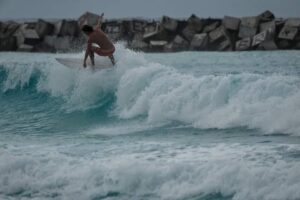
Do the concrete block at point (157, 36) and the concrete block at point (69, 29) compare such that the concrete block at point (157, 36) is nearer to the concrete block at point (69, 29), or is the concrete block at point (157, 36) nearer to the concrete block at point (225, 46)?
the concrete block at point (225, 46)

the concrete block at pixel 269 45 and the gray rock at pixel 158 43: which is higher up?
the concrete block at pixel 269 45

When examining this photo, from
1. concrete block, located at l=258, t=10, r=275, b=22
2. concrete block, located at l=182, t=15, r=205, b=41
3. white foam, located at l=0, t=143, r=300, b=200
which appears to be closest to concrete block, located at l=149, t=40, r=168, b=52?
concrete block, located at l=182, t=15, r=205, b=41

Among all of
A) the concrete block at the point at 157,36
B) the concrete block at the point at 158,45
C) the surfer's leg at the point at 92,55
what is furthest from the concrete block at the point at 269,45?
the surfer's leg at the point at 92,55

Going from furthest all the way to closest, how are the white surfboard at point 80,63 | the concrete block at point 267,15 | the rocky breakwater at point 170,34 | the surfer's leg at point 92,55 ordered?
1. the concrete block at point 267,15
2. the rocky breakwater at point 170,34
3. the white surfboard at point 80,63
4. the surfer's leg at point 92,55

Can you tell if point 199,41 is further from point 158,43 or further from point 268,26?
point 268,26

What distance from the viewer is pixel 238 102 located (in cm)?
1302

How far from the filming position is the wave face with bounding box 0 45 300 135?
11938 millimetres

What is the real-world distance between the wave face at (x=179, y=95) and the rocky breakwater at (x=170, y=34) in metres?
23.9

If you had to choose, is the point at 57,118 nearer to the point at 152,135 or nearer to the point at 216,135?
the point at 152,135

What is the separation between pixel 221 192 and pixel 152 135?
4565mm

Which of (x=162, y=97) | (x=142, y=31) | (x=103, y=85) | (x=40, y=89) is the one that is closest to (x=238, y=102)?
(x=162, y=97)

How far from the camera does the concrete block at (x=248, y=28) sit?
139ft

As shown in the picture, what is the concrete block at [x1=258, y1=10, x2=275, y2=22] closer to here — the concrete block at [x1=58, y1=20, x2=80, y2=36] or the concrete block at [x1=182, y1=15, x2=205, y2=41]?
the concrete block at [x1=182, y1=15, x2=205, y2=41]

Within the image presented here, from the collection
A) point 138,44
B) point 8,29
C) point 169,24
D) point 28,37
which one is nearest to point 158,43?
point 169,24
